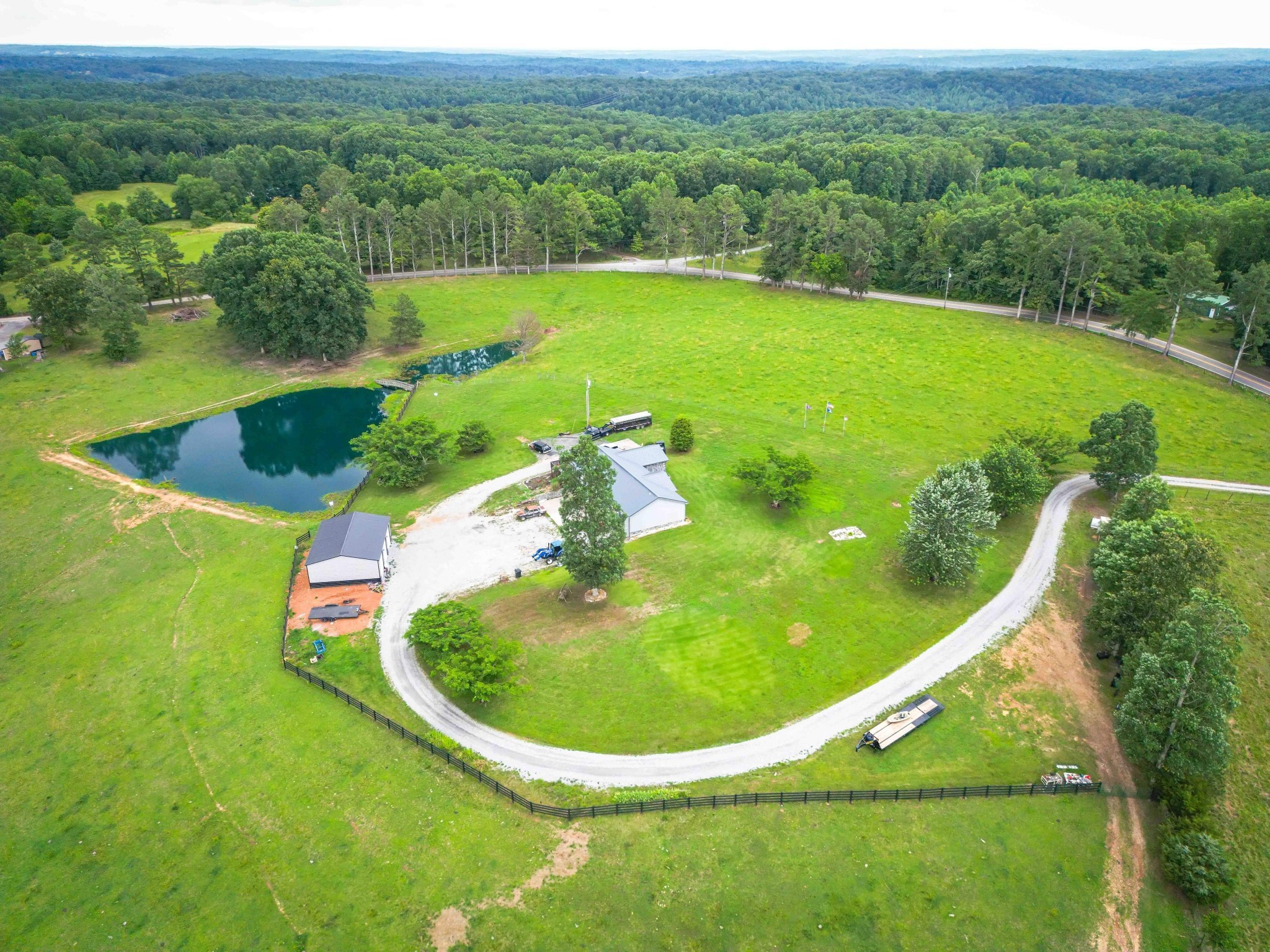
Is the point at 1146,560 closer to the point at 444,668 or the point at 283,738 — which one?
the point at 444,668

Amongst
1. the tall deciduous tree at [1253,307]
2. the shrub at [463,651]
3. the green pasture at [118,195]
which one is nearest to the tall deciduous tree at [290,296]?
the shrub at [463,651]

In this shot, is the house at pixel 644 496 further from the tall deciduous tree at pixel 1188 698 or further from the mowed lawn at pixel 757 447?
the tall deciduous tree at pixel 1188 698

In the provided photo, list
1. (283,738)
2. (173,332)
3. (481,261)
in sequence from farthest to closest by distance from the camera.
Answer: (481,261) < (173,332) < (283,738)

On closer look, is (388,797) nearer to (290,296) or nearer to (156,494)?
(156,494)

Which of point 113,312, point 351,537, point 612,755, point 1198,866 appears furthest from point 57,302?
point 1198,866

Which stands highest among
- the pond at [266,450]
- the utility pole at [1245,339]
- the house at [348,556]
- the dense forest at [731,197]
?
the dense forest at [731,197]

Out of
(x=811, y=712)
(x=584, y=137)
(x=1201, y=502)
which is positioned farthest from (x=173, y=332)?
(x=584, y=137)
